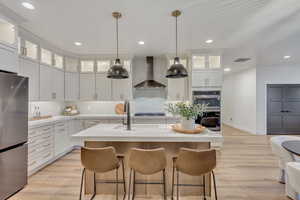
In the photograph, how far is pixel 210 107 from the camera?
4.39 metres

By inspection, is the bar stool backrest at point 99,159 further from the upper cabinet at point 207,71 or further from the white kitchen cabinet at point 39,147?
the upper cabinet at point 207,71

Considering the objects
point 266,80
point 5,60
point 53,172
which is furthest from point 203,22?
point 266,80

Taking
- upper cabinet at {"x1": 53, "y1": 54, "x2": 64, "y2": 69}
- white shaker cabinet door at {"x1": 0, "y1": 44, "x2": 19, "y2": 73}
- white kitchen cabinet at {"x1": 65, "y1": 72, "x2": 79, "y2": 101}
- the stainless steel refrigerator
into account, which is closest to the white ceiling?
upper cabinet at {"x1": 53, "y1": 54, "x2": 64, "y2": 69}

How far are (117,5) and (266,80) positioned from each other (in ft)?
21.7

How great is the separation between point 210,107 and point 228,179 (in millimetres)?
1964

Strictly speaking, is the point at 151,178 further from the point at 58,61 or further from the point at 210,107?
the point at 58,61

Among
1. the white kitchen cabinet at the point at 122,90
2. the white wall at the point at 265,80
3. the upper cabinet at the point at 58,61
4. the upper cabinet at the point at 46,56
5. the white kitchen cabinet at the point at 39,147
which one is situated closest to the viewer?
the white kitchen cabinet at the point at 39,147

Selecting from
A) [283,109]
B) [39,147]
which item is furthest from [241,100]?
[39,147]

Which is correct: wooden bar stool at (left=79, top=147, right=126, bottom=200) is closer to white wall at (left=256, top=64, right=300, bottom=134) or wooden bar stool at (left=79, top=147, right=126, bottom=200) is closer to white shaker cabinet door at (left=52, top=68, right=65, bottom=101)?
white shaker cabinet door at (left=52, top=68, right=65, bottom=101)

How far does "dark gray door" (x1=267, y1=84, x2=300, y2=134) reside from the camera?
21.0ft

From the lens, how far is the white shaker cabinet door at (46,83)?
3678 mm

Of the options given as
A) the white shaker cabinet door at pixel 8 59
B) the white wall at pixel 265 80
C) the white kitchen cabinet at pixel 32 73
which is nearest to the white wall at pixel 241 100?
the white wall at pixel 265 80

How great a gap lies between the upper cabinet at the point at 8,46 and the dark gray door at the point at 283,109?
315 inches

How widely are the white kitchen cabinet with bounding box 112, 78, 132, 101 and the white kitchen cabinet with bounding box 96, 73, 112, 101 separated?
16cm
